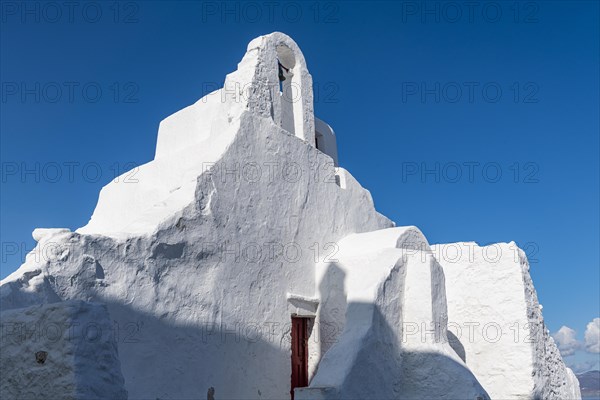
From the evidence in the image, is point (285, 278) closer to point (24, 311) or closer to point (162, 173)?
point (162, 173)

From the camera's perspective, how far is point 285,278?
30.8 ft

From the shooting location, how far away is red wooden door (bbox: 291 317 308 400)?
9.35m

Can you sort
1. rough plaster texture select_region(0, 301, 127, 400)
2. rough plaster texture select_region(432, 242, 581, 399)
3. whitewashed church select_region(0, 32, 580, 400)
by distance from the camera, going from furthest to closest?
1. rough plaster texture select_region(432, 242, 581, 399)
2. whitewashed church select_region(0, 32, 580, 400)
3. rough plaster texture select_region(0, 301, 127, 400)

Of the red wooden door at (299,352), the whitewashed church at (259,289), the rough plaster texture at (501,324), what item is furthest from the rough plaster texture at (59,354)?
the rough plaster texture at (501,324)

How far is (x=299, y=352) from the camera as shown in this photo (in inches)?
375

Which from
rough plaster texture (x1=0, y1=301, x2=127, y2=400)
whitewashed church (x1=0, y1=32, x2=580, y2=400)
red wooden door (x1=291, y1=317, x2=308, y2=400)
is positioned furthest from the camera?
red wooden door (x1=291, y1=317, x2=308, y2=400)

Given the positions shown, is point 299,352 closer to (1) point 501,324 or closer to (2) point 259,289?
(2) point 259,289

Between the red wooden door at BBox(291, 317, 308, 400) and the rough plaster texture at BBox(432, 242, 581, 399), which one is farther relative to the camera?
the rough plaster texture at BBox(432, 242, 581, 399)

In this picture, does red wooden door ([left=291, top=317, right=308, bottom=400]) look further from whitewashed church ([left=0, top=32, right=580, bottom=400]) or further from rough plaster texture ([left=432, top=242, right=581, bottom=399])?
rough plaster texture ([left=432, top=242, right=581, bottom=399])

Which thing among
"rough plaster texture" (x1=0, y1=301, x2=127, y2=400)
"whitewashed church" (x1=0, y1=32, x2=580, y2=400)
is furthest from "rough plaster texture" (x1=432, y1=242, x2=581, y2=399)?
"rough plaster texture" (x1=0, y1=301, x2=127, y2=400)

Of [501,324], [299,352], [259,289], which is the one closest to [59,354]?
[259,289]

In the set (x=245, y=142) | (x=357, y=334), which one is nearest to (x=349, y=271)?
(x=357, y=334)

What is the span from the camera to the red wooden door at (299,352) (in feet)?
30.7

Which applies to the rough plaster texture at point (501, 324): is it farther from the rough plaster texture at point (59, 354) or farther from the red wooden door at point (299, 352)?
the rough plaster texture at point (59, 354)
